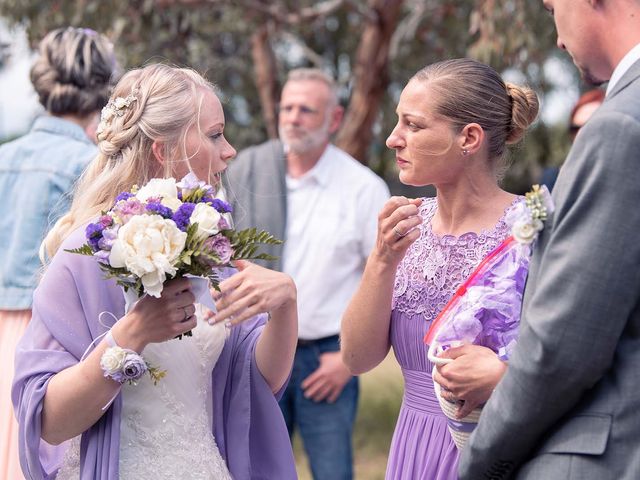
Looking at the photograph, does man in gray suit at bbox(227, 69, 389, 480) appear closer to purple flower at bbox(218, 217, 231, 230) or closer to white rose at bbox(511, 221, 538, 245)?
purple flower at bbox(218, 217, 231, 230)

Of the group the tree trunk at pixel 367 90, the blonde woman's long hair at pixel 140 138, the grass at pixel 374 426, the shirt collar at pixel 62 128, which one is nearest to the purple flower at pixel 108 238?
the blonde woman's long hair at pixel 140 138

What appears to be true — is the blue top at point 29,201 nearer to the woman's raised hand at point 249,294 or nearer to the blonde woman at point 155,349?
the blonde woman at point 155,349

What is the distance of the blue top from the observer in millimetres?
4168

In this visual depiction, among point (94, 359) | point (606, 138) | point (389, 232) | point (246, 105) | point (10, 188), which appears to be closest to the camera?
point (606, 138)

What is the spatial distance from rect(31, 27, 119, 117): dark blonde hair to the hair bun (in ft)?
6.35

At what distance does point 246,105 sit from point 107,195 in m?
12.6

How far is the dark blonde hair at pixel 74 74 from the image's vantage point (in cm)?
432

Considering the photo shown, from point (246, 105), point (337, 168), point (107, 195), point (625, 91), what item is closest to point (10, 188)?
point (107, 195)

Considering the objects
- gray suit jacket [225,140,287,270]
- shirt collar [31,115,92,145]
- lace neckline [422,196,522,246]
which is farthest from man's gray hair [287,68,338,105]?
lace neckline [422,196,522,246]

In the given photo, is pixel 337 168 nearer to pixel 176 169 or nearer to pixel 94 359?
pixel 176 169

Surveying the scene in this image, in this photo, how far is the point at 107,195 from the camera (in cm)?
307

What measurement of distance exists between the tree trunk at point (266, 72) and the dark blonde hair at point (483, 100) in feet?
25.9

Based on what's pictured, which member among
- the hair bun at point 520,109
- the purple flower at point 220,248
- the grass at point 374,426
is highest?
the hair bun at point 520,109

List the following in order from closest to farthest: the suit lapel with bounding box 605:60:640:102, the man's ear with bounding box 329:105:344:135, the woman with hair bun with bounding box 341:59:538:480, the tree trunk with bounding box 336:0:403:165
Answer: the suit lapel with bounding box 605:60:640:102 → the woman with hair bun with bounding box 341:59:538:480 → the man's ear with bounding box 329:105:344:135 → the tree trunk with bounding box 336:0:403:165
